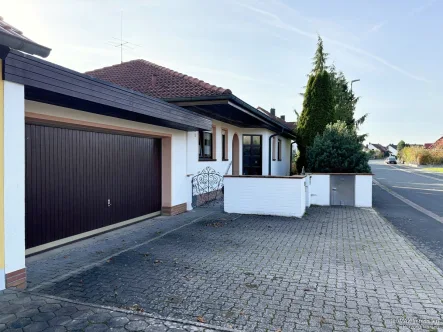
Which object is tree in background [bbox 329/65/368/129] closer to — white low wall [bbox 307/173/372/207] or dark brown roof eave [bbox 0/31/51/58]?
white low wall [bbox 307/173/372/207]

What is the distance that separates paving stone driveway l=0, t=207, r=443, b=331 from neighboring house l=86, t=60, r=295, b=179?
13.6 feet

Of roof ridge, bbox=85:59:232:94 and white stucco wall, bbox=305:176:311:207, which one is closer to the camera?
roof ridge, bbox=85:59:232:94

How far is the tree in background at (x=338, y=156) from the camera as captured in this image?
1454 cm

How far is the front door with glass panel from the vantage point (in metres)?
17.7

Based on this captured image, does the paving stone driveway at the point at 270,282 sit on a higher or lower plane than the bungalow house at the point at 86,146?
lower

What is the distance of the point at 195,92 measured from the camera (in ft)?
32.2

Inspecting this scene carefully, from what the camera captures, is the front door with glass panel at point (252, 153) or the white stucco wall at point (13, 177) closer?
the white stucco wall at point (13, 177)

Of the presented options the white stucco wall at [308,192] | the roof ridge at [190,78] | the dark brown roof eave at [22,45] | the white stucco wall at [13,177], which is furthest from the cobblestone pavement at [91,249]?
the white stucco wall at [308,192]

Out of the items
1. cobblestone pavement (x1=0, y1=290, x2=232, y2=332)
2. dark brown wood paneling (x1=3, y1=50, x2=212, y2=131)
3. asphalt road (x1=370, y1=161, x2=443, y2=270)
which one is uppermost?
dark brown wood paneling (x1=3, y1=50, x2=212, y2=131)

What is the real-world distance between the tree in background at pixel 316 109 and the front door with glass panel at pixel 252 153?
468 cm

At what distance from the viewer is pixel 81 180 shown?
6.71 meters

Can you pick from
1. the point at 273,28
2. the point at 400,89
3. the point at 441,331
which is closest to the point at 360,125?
the point at 400,89

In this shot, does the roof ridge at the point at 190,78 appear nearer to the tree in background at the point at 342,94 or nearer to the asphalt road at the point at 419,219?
the asphalt road at the point at 419,219

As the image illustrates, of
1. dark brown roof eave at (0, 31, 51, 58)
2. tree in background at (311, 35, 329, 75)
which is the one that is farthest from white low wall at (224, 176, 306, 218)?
tree in background at (311, 35, 329, 75)
